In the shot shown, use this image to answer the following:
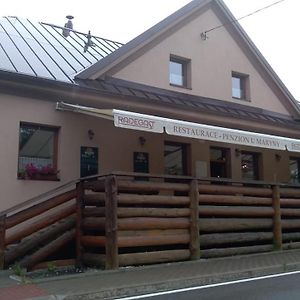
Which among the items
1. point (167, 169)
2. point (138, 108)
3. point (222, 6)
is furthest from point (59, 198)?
point (222, 6)

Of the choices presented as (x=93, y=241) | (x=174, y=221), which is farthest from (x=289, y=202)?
(x=93, y=241)

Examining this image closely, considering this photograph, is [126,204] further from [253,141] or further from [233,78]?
[233,78]

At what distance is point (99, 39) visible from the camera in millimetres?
16969

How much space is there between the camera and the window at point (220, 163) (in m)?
15.4

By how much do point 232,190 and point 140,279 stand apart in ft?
14.3

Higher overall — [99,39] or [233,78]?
[99,39]

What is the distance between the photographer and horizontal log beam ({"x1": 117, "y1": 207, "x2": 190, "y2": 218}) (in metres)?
9.59

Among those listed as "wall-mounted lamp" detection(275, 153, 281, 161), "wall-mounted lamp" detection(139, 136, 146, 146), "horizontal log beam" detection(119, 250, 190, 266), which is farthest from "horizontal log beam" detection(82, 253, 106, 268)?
"wall-mounted lamp" detection(275, 153, 281, 161)

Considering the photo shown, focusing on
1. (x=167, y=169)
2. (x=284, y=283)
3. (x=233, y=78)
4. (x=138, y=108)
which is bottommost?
(x=284, y=283)

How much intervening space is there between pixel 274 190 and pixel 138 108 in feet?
13.8

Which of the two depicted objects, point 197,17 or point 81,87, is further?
point 197,17

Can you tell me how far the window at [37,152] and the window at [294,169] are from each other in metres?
9.65

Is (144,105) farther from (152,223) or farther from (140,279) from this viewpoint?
(140,279)

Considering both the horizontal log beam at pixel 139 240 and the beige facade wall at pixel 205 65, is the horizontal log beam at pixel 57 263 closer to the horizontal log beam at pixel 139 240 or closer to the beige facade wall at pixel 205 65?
the horizontal log beam at pixel 139 240
